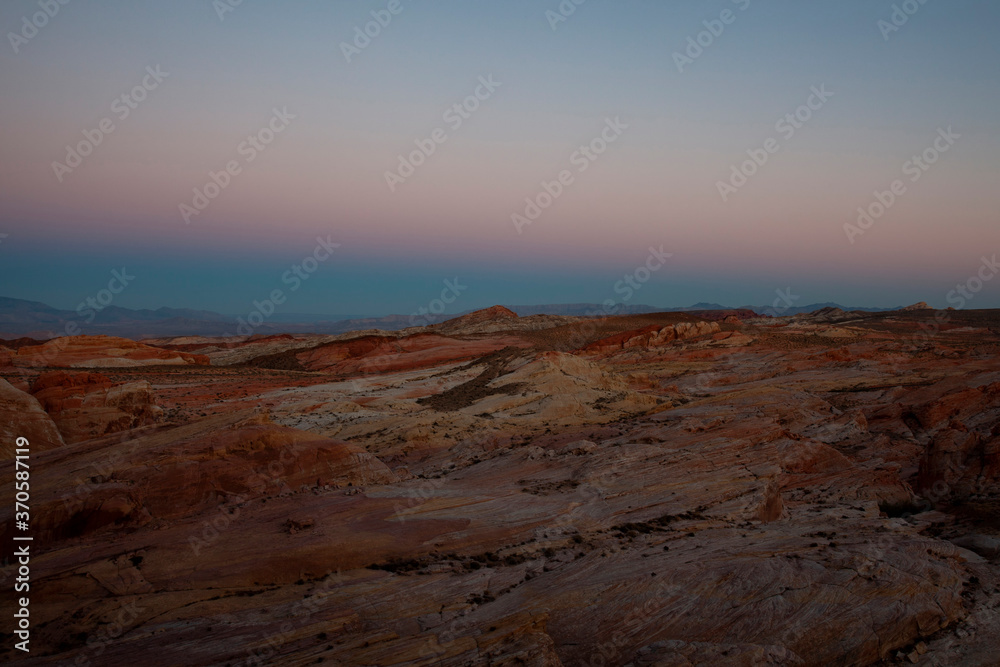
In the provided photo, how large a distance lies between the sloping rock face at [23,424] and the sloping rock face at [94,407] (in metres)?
1.07

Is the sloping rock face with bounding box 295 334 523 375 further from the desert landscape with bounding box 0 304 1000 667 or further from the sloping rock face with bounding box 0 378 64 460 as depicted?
the sloping rock face with bounding box 0 378 64 460

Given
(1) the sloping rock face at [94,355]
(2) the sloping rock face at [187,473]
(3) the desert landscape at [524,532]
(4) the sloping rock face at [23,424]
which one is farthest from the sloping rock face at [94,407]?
(1) the sloping rock face at [94,355]

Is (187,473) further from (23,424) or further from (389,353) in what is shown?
(389,353)

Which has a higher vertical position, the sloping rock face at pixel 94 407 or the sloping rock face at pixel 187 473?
the sloping rock face at pixel 94 407

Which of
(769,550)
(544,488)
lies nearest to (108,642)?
(544,488)

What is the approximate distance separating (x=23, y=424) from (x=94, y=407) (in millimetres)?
Result: 2957

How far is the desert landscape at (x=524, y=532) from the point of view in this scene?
336 inches

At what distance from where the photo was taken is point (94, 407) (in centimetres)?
2039

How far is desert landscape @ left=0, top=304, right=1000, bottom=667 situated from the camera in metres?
8.55

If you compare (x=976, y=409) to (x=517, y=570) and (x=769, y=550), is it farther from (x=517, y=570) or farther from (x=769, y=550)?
(x=517, y=570)

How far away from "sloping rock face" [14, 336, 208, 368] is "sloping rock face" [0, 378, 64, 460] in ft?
94.9

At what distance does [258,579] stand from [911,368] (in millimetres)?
32247

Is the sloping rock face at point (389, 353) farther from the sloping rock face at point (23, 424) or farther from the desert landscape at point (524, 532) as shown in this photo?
the sloping rock face at point (23, 424)

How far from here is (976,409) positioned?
19.1 metres
